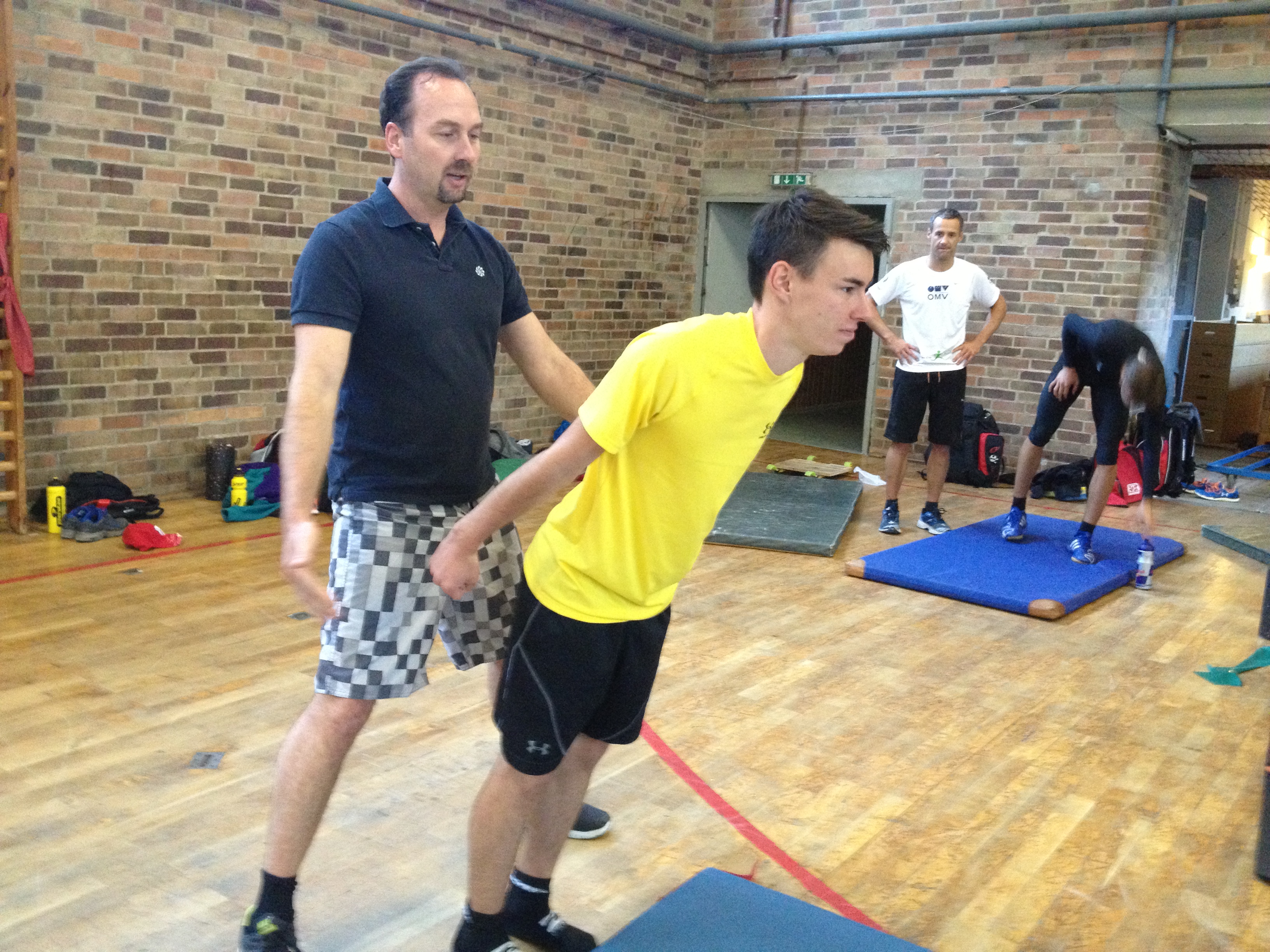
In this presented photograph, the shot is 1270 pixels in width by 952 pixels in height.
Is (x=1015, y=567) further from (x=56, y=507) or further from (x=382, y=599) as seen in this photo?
(x=56, y=507)

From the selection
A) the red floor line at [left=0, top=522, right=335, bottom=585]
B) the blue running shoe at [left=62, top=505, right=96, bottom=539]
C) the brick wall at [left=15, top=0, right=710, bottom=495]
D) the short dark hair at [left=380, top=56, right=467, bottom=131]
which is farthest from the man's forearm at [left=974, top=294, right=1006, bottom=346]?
the blue running shoe at [left=62, top=505, right=96, bottom=539]

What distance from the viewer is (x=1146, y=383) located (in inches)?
187

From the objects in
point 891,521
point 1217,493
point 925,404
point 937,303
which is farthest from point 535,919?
point 1217,493

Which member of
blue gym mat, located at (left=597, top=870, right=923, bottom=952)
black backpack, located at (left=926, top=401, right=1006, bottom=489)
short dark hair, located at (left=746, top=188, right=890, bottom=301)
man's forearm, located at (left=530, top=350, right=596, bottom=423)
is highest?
short dark hair, located at (left=746, top=188, right=890, bottom=301)

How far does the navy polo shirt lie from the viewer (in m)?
2.04

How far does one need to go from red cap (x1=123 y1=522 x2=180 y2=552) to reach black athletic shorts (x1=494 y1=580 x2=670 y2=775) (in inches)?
149

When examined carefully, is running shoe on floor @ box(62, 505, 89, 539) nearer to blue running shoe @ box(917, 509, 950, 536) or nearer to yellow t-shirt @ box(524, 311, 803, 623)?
yellow t-shirt @ box(524, 311, 803, 623)

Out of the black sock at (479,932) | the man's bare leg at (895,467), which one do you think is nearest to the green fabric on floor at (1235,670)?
the man's bare leg at (895,467)

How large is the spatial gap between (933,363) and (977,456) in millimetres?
1781

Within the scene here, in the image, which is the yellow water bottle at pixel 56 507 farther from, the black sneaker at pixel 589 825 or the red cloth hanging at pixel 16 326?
the black sneaker at pixel 589 825

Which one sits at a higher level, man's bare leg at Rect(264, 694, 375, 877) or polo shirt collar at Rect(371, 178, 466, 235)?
polo shirt collar at Rect(371, 178, 466, 235)

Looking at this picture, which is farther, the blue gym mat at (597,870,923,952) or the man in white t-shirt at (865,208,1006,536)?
the man in white t-shirt at (865,208,1006,536)

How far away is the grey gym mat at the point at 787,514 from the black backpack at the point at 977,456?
825 millimetres

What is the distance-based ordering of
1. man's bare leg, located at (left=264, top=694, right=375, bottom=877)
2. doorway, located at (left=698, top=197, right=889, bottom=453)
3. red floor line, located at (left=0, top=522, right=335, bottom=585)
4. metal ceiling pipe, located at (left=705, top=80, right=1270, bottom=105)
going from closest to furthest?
man's bare leg, located at (left=264, top=694, right=375, bottom=877), red floor line, located at (left=0, top=522, right=335, bottom=585), metal ceiling pipe, located at (left=705, top=80, right=1270, bottom=105), doorway, located at (left=698, top=197, right=889, bottom=453)
